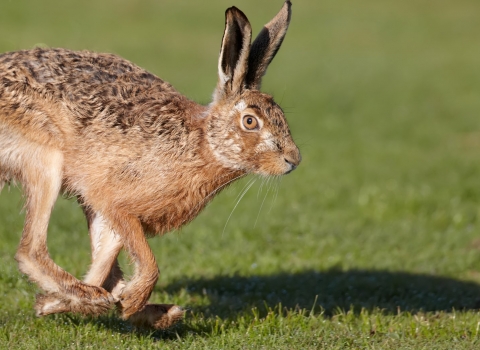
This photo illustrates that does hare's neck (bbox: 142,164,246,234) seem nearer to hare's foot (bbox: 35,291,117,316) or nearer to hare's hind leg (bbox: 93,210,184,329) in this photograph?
hare's hind leg (bbox: 93,210,184,329)

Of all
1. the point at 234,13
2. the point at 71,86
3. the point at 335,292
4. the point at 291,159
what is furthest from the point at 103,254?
the point at 335,292

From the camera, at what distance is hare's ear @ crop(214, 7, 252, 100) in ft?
19.3

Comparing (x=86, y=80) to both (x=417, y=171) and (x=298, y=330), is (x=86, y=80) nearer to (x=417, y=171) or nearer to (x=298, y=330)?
(x=298, y=330)

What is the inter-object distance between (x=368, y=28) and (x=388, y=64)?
526 centimetres

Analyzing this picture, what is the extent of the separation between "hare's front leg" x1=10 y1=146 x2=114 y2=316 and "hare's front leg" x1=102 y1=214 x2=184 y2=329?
413 millimetres

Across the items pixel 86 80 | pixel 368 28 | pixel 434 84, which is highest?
pixel 368 28

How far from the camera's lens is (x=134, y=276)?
5.90 metres

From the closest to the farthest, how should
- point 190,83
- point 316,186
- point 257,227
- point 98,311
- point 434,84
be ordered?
point 98,311 < point 257,227 < point 316,186 < point 190,83 < point 434,84

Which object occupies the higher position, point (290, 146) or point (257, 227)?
point (290, 146)

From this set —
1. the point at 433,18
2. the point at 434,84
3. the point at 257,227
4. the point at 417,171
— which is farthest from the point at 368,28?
the point at 257,227

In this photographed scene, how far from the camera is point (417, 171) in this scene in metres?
13.1

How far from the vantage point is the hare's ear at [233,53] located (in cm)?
589

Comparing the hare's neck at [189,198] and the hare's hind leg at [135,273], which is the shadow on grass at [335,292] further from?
the hare's neck at [189,198]

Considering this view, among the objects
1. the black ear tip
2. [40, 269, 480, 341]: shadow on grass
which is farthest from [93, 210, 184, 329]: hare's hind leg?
the black ear tip
